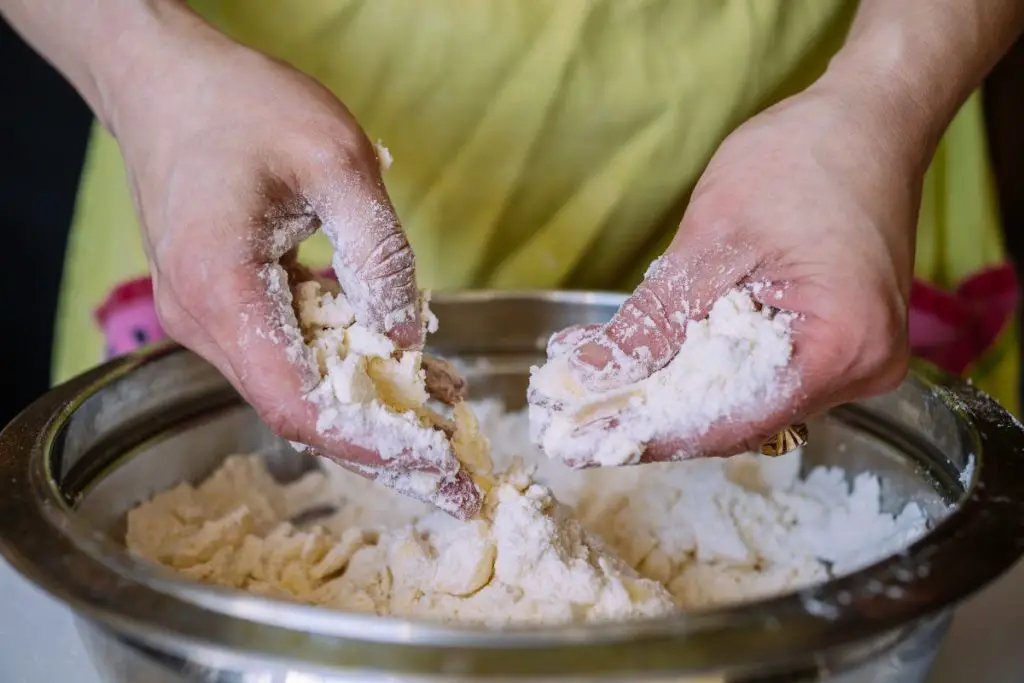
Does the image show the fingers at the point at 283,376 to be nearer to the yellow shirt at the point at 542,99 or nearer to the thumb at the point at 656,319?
the thumb at the point at 656,319

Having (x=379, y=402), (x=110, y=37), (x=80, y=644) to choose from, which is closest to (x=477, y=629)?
(x=379, y=402)

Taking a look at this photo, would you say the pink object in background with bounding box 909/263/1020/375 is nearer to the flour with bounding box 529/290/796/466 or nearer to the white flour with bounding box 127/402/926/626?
the white flour with bounding box 127/402/926/626

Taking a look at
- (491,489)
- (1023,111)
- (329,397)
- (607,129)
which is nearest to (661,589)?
(491,489)

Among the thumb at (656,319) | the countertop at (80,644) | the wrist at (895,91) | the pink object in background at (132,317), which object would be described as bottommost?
the pink object in background at (132,317)

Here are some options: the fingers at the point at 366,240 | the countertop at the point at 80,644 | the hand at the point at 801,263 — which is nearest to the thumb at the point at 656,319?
the hand at the point at 801,263

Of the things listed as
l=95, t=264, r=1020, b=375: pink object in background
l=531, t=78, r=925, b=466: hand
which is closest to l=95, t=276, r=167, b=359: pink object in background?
l=95, t=264, r=1020, b=375: pink object in background

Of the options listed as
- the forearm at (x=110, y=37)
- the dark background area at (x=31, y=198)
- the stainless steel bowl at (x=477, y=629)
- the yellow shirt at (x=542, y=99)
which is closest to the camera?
the stainless steel bowl at (x=477, y=629)

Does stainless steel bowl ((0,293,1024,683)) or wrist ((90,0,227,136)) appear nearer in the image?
stainless steel bowl ((0,293,1024,683))
